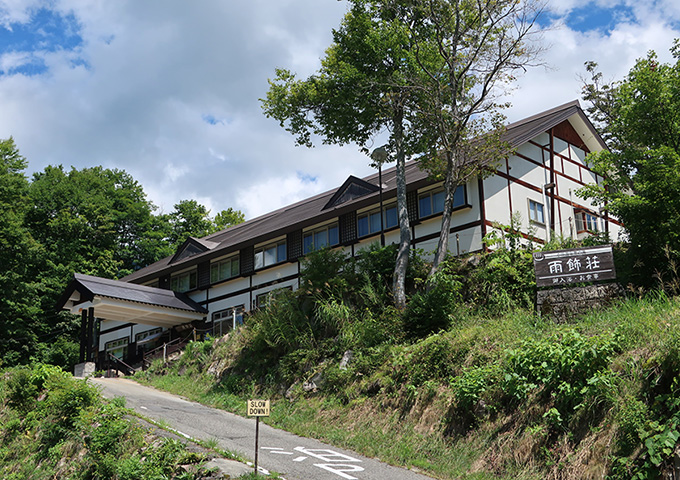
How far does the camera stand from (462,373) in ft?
45.1

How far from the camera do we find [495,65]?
19.6 metres

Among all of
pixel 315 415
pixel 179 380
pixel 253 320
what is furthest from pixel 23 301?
pixel 315 415

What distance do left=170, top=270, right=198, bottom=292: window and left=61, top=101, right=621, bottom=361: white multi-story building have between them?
0.06m

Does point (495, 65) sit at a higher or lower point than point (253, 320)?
higher

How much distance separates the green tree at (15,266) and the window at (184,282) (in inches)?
279

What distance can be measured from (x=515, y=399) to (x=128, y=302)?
70.6 ft

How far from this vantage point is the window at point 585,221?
27.0 m

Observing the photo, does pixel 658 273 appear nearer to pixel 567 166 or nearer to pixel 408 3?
pixel 408 3

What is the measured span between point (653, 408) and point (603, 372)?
1264mm

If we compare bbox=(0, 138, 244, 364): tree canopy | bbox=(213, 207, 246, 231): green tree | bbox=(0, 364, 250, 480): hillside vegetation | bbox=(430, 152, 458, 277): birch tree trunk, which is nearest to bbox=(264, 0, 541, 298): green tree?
bbox=(430, 152, 458, 277): birch tree trunk

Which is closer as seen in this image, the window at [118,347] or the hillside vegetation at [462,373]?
the hillside vegetation at [462,373]

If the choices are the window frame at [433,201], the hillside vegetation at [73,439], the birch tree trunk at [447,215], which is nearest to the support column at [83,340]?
the hillside vegetation at [73,439]

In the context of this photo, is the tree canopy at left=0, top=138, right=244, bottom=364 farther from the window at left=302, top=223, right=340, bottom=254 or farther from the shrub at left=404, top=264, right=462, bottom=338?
the shrub at left=404, top=264, right=462, bottom=338

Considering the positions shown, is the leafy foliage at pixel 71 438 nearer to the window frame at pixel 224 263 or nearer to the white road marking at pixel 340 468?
the white road marking at pixel 340 468
